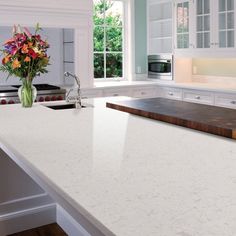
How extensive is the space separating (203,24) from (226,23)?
1.33ft

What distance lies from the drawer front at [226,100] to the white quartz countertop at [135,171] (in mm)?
2570

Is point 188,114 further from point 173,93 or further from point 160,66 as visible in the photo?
point 160,66

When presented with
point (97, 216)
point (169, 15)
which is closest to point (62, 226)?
point (97, 216)

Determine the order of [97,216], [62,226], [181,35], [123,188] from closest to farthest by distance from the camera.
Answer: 1. [97,216]
2. [123,188]
3. [62,226]
4. [181,35]

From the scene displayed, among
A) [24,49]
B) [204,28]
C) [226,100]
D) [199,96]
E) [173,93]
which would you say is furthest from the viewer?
[173,93]

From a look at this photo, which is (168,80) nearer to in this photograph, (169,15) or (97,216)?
(169,15)

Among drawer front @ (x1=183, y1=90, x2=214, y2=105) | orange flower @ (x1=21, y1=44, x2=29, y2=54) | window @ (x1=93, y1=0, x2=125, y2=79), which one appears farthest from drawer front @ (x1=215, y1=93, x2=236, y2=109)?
orange flower @ (x1=21, y1=44, x2=29, y2=54)

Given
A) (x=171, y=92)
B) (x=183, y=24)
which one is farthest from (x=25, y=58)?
(x=183, y=24)

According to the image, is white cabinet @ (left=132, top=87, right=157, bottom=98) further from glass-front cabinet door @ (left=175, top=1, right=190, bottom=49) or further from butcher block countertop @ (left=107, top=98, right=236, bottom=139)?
butcher block countertop @ (left=107, top=98, right=236, bottom=139)

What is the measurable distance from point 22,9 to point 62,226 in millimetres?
3155

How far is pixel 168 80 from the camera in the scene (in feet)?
19.5

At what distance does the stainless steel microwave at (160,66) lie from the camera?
19.4ft

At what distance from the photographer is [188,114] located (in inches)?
97.8

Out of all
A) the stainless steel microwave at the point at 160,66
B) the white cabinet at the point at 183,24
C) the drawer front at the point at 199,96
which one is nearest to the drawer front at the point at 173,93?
the drawer front at the point at 199,96
